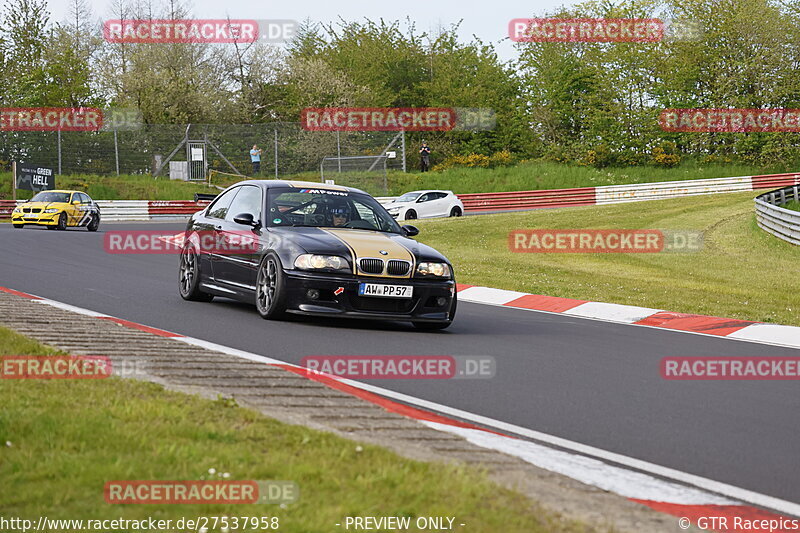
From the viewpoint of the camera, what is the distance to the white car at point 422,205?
4078cm

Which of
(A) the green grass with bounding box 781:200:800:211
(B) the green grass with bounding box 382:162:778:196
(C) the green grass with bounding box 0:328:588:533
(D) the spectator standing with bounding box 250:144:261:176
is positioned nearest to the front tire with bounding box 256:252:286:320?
(C) the green grass with bounding box 0:328:588:533

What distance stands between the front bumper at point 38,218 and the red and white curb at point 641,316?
59.9ft

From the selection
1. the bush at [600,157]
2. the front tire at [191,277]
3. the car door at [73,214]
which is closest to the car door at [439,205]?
the car door at [73,214]

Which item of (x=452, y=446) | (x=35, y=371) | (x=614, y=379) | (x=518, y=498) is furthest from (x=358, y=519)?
(x=614, y=379)

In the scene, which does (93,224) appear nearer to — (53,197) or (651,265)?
(53,197)

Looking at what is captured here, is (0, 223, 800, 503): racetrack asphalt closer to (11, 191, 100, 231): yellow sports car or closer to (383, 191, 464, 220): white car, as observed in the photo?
(11, 191, 100, 231): yellow sports car

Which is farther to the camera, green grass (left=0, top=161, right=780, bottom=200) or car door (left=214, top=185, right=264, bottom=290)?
green grass (left=0, top=161, right=780, bottom=200)

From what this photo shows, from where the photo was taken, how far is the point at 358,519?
386cm

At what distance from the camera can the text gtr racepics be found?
10406 mm

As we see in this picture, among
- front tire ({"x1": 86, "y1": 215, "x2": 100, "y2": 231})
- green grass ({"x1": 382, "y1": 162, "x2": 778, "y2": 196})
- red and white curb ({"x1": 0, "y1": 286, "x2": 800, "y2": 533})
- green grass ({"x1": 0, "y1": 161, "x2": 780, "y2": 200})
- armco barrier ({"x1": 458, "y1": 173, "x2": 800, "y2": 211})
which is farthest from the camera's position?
green grass ({"x1": 382, "y1": 162, "x2": 778, "y2": 196})

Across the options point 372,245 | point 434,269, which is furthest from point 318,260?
point 434,269

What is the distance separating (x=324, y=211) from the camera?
11.8m

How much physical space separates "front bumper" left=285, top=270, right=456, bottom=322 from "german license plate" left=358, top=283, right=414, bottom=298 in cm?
4

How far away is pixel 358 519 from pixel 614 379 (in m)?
4.78
